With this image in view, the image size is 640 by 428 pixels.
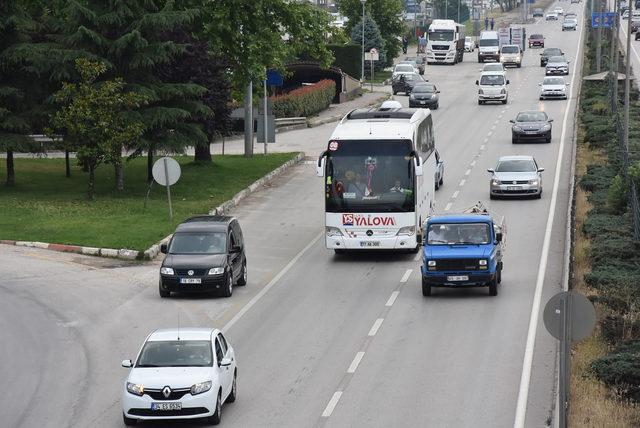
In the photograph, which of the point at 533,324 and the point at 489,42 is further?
the point at 489,42

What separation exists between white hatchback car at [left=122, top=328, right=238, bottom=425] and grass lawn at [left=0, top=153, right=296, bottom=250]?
52.5 ft

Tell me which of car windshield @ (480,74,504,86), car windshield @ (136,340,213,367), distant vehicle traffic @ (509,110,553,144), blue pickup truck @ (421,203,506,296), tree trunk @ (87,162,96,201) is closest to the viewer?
car windshield @ (136,340,213,367)

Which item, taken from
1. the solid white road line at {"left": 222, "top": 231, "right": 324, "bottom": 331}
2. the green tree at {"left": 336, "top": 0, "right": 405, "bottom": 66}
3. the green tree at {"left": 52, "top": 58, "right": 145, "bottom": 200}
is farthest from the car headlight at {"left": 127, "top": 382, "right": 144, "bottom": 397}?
the green tree at {"left": 336, "top": 0, "right": 405, "bottom": 66}

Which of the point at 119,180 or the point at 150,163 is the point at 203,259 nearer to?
the point at 119,180

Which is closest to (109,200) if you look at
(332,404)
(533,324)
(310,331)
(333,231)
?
(333,231)

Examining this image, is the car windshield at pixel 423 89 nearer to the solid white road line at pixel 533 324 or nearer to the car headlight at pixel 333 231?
the solid white road line at pixel 533 324

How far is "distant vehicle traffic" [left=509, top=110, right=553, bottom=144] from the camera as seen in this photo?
59.7 meters

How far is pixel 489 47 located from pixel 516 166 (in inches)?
2756

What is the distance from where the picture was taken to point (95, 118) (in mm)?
42938

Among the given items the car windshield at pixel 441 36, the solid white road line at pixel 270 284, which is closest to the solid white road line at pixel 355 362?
the solid white road line at pixel 270 284

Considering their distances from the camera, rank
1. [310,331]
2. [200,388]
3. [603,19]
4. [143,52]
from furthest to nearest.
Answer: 1. [603,19]
2. [143,52]
3. [310,331]
4. [200,388]

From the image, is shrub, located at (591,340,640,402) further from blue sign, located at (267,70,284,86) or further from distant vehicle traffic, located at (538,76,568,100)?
distant vehicle traffic, located at (538,76,568,100)

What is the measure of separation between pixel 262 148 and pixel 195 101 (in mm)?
16144

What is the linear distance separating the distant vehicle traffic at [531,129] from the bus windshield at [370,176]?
1002 inches
